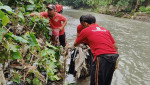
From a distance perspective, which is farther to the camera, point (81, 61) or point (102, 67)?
point (81, 61)

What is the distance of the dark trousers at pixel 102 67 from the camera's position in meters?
2.67

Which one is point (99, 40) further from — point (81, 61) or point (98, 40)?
point (81, 61)

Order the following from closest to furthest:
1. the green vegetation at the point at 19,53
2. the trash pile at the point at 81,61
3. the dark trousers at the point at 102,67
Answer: the green vegetation at the point at 19,53, the dark trousers at the point at 102,67, the trash pile at the point at 81,61

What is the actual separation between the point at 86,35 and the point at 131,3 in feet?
105

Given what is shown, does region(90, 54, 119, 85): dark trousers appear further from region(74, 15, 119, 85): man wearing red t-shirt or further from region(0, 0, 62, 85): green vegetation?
region(0, 0, 62, 85): green vegetation

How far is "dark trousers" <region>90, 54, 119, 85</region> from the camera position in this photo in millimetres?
2672

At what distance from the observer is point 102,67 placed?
8.78 ft

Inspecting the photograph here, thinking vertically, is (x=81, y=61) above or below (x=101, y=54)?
below

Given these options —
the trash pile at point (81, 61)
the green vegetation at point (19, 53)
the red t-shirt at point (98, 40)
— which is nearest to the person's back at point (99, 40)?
the red t-shirt at point (98, 40)

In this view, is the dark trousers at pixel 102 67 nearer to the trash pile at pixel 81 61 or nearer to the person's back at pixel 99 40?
the person's back at pixel 99 40

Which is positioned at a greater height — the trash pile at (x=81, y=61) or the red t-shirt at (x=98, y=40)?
the red t-shirt at (x=98, y=40)

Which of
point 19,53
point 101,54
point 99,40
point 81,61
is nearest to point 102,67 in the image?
point 101,54

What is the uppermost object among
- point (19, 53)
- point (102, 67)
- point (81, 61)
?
point (19, 53)

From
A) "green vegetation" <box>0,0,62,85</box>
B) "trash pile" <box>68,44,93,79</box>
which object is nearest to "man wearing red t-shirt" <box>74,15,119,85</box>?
"green vegetation" <box>0,0,62,85</box>
